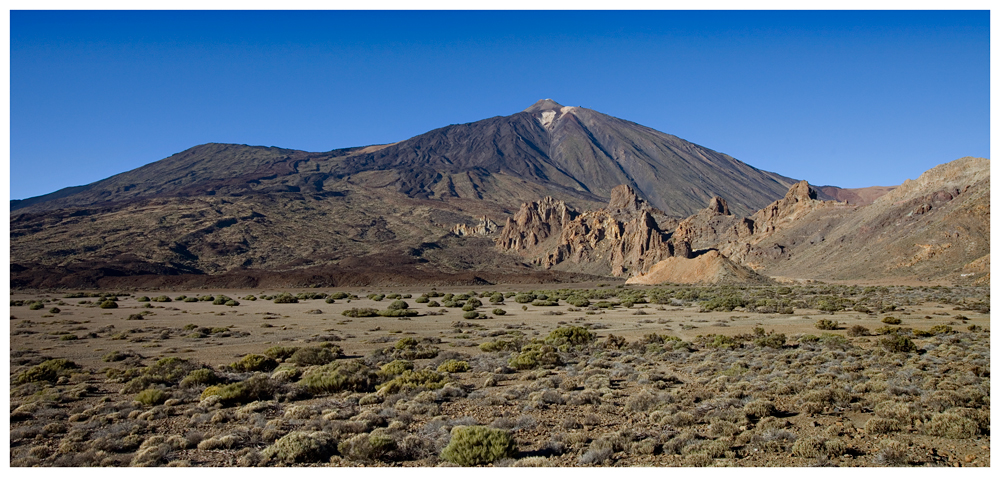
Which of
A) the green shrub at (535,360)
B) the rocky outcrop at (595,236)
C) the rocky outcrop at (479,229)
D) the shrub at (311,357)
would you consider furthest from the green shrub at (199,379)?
the rocky outcrop at (479,229)

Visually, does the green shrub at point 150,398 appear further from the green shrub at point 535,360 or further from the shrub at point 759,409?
the shrub at point 759,409

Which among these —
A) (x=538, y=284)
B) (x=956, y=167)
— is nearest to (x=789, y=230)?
(x=956, y=167)

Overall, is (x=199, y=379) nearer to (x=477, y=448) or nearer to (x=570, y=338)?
(x=477, y=448)

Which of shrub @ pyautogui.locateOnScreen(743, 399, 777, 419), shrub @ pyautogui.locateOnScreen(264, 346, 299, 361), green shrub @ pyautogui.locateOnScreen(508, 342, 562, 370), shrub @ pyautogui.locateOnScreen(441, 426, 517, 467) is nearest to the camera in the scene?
shrub @ pyautogui.locateOnScreen(441, 426, 517, 467)

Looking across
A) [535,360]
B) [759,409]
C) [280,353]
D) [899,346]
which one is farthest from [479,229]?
[759,409]

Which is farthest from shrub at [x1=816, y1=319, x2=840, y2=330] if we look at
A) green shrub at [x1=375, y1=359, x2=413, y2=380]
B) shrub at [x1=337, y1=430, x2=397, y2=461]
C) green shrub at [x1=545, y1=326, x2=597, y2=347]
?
shrub at [x1=337, y1=430, x2=397, y2=461]

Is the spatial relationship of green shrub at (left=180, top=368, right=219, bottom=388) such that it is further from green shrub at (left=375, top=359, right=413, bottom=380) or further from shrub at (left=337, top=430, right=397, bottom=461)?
shrub at (left=337, top=430, right=397, bottom=461)

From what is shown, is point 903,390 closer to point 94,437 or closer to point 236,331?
point 94,437
